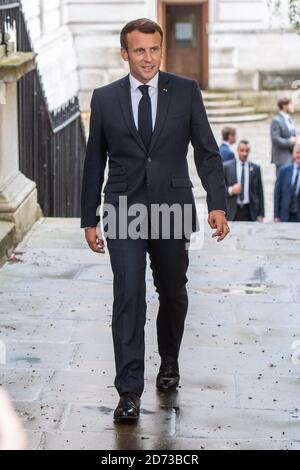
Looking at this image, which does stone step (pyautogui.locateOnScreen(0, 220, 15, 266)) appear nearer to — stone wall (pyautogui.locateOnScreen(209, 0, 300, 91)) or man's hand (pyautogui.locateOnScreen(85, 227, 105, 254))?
man's hand (pyautogui.locateOnScreen(85, 227, 105, 254))

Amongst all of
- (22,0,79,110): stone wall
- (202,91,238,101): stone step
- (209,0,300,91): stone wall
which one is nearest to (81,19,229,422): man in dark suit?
(22,0,79,110): stone wall

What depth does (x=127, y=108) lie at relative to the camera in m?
5.91

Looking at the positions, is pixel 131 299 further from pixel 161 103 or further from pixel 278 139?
pixel 278 139

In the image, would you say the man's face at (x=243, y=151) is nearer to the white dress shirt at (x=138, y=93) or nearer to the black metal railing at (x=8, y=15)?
the black metal railing at (x=8, y=15)

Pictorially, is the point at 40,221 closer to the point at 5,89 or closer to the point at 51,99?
the point at 5,89

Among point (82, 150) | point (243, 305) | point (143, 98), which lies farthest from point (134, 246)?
point (82, 150)

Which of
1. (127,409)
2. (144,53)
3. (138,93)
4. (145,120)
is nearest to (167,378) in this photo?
(127,409)

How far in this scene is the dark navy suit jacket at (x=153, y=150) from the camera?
5.91 m

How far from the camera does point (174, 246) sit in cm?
601

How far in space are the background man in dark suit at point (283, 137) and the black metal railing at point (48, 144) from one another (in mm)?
3249

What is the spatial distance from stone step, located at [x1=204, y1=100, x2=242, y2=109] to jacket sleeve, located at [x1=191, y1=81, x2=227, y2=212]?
20.5 meters

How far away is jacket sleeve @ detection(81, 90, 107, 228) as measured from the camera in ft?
19.6

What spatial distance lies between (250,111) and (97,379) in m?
20.7

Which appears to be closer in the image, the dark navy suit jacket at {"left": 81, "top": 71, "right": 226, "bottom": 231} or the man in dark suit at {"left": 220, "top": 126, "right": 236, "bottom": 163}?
the dark navy suit jacket at {"left": 81, "top": 71, "right": 226, "bottom": 231}
